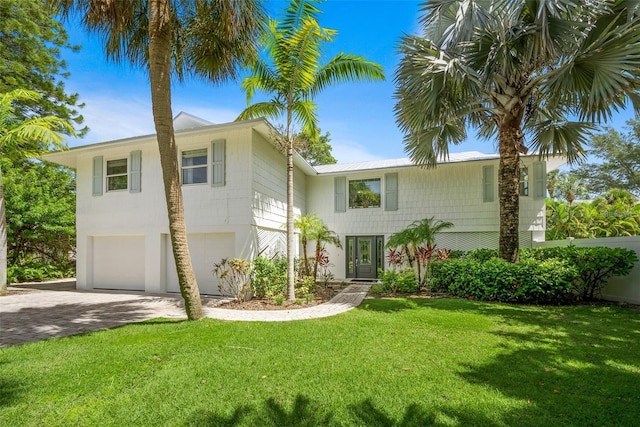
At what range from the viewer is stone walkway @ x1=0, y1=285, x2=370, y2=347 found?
20.2 ft

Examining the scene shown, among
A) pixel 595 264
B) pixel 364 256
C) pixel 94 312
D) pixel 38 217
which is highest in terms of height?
pixel 38 217

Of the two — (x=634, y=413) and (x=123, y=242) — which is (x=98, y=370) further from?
(x=123, y=242)

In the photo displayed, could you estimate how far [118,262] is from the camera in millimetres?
11586

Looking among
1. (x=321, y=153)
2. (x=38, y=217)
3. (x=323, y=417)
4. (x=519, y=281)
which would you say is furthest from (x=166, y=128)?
(x=321, y=153)

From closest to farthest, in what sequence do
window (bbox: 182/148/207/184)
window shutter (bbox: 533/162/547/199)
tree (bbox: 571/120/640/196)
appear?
1. window (bbox: 182/148/207/184)
2. window shutter (bbox: 533/162/547/199)
3. tree (bbox: 571/120/640/196)

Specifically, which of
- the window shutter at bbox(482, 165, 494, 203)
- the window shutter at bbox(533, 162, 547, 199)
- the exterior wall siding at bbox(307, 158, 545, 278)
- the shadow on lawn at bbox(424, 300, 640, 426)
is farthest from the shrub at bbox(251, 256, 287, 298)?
the window shutter at bbox(533, 162, 547, 199)

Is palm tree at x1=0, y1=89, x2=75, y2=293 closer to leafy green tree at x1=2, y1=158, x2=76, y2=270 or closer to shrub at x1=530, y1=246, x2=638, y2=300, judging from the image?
leafy green tree at x1=2, y1=158, x2=76, y2=270

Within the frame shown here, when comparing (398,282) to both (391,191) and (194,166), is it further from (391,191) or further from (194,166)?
(194,166)

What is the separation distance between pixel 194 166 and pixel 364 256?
7.89 meters

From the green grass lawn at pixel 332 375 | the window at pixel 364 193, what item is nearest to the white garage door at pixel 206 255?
the green grass lawn at pixel 332 375

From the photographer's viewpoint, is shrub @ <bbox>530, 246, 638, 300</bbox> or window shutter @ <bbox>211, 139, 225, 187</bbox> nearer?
shrub @ <bbox>530, 246, 638, 300</bbox>

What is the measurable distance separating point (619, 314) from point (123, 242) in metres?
14.2

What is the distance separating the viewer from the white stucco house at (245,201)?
33.0ft

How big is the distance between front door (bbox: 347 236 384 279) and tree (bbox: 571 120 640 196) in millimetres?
17113
